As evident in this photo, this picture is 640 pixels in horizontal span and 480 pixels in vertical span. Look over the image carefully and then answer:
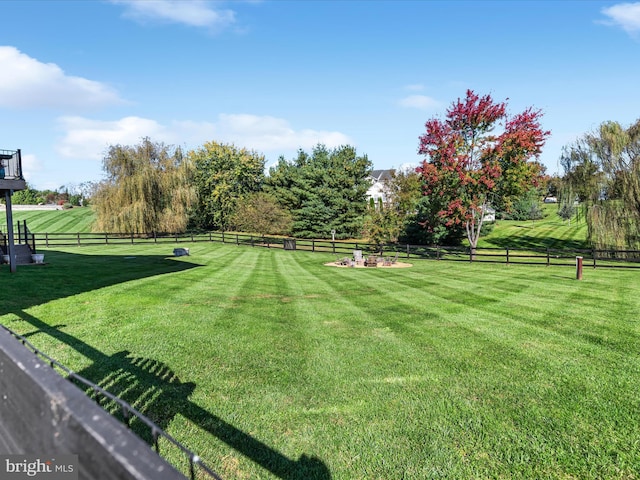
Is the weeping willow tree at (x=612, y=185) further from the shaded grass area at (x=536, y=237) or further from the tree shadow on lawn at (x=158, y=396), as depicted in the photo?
the tree shadow on lawn at (x=158, y=396)

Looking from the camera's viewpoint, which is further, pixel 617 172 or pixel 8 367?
pixel 617 172

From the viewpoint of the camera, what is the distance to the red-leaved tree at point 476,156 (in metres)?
28.9

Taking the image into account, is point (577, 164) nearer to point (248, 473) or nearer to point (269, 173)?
point (248, 473)

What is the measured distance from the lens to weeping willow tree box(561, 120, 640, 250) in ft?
95.0

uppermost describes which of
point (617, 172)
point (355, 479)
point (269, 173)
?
point (269, 173)

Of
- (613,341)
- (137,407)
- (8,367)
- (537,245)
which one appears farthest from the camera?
(537,245)

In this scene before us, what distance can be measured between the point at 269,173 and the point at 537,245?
44111mm

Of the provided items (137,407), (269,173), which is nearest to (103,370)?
(137,407)

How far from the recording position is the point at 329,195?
57.3 metres

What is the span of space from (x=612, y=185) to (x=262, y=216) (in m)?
40.2

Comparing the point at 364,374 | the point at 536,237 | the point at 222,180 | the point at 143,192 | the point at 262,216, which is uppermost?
the point at 222,180

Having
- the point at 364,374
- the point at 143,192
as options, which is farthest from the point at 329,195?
the point at 364,374

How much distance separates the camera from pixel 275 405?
5750 mm

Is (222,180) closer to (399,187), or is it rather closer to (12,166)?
(399,187)
